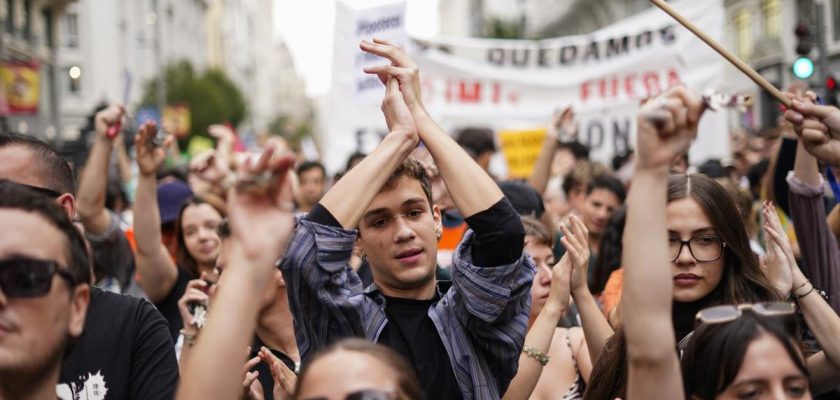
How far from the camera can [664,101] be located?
2148 mm

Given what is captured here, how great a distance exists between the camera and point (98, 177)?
484cm

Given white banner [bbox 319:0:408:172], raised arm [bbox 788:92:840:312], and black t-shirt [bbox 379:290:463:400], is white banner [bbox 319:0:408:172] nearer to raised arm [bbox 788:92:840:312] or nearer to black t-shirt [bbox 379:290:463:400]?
raised arm [bbox 788:92:840:312]

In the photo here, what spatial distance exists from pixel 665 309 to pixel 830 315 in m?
1.28

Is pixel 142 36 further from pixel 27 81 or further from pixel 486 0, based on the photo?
pixel 486 0

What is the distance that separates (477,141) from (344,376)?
18.0 feet

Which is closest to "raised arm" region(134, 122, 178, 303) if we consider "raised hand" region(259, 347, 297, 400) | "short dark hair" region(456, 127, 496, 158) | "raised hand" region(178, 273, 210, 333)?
"raised hand" region(178, 273, 210, 333)

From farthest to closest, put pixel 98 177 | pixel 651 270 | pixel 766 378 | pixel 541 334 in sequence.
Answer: pixel 98 177 → pixel 541 334 → pixel 766 378 → pixel 651 270

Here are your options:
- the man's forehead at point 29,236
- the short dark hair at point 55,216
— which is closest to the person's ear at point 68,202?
the short dark hair at point 55,216

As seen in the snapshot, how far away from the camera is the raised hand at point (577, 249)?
3.74 m

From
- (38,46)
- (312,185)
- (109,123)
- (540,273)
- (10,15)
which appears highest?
(10,15)

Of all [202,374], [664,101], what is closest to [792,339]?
[664,101]

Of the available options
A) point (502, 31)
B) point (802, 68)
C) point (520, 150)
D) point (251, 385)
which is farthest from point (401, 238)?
point (502, 31)

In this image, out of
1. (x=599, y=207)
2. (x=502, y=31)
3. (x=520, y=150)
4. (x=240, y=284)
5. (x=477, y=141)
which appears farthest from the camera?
Answer: (x=502, y=31)

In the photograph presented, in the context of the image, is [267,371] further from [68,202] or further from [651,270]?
[651,270]
